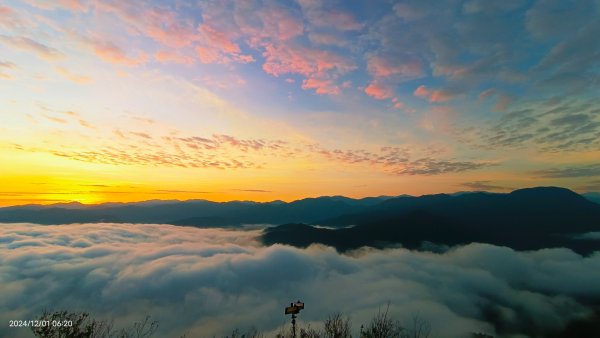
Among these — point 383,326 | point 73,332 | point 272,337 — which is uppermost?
point 73,332

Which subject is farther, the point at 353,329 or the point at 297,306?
the point at 353,329

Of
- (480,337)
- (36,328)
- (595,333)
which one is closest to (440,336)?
(480,337)

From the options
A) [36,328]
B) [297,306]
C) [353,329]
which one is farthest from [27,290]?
[297,306]

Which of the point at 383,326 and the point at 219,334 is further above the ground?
the point at 383,326

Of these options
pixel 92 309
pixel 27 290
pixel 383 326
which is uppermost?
pixel 383 326

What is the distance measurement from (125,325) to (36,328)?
→ 206 m

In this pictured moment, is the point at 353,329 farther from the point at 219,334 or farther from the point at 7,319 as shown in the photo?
the point at 7,319

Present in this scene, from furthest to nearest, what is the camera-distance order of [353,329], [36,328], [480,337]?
1. [353,329]
2. [480,337]
3. [36,328]

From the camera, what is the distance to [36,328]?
3197 centimetres

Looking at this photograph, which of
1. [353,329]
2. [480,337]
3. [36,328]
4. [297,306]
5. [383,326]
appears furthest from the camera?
[353,329]

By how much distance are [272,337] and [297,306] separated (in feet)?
619

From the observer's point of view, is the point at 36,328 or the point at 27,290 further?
the point at 27,290

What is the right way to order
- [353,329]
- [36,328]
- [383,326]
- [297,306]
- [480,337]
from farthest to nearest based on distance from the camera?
1. [353,329]
2. [480,337]
3. [383,326]
4. [297,306]
5. [36,328]

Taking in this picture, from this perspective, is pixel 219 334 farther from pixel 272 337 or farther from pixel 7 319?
pixel 7 319
